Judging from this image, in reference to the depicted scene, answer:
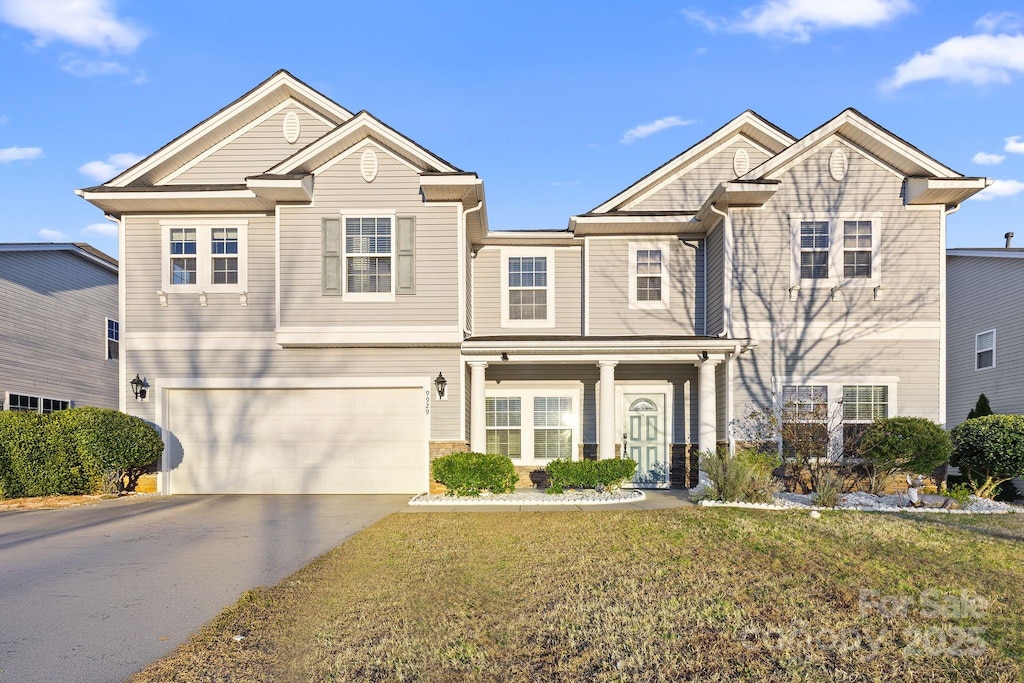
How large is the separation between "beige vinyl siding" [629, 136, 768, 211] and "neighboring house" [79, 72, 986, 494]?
1.29 m

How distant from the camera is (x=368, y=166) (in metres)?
13.6

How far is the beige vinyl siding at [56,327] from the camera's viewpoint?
55.4 ft

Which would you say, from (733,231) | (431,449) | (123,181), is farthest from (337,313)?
(733,231)

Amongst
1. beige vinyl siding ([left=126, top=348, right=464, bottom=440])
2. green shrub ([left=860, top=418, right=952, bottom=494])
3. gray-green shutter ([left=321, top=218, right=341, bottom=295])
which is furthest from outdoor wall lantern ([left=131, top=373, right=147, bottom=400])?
green shrub ([left=860, top=418, right=952, bottom=494])

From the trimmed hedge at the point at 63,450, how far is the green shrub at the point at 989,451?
15095 mm

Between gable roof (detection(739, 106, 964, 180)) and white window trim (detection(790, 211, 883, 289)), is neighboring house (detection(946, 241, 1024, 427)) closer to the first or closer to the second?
gable roof (detection(739, 106, 964, 180))

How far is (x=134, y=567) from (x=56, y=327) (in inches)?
538

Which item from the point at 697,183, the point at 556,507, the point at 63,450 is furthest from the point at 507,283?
the point at 63,450

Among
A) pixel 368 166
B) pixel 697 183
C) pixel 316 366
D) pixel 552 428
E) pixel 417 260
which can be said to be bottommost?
pixel 552 428

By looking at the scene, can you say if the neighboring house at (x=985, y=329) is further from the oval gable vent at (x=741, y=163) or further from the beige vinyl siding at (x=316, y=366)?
the beige vinyl siding at (x=316, y=366)

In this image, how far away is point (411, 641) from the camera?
4.96 metres

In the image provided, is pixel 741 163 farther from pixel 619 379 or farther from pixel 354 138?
pixel 354 138

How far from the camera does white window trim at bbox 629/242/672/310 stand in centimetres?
1545

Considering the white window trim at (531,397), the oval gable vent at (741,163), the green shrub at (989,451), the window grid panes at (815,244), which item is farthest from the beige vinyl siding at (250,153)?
the green shrub at (989,451)
